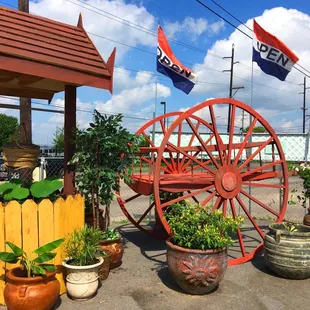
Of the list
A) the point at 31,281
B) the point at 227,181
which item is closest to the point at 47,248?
the point at 31,281

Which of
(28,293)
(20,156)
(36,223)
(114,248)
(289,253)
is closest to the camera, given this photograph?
(28,293)

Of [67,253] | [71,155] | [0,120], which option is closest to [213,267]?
[67,253]

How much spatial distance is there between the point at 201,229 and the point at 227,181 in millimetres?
1442

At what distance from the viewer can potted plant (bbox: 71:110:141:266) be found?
4.61 meters

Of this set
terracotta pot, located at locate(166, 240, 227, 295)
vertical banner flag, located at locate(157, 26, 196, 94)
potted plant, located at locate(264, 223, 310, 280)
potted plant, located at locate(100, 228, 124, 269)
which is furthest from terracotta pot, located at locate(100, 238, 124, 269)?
vertical banner flag, located at locate(157, 26, 196, 94)

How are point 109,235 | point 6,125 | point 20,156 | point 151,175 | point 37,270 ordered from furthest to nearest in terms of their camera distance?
1. point 6,125
2. point 151,175
3. point 109,235
4. point 20,156
5. point 37,270

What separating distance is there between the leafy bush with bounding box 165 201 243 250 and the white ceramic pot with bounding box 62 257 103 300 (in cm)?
106

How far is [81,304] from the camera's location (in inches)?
155

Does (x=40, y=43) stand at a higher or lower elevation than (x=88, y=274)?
higher

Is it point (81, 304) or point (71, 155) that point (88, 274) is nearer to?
point (81, 304)

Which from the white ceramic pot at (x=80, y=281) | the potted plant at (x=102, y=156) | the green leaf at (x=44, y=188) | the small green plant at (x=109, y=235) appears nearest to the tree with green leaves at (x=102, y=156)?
the potted plant at (x=102, y=156)

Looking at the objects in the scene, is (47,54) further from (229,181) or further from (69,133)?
(229,181)

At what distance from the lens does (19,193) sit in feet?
12.9

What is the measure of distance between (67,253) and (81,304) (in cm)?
59
